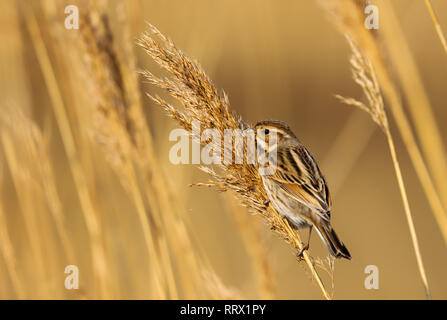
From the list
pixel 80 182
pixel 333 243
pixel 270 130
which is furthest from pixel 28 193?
pixel 333 243

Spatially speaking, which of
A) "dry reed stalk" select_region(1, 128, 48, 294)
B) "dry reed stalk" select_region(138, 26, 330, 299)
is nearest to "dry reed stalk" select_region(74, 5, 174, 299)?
"dry reed stalk" select_region(138, 26, 330, 299)

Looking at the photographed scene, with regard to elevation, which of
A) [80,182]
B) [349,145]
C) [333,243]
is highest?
[349,145]

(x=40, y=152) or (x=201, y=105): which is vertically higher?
(x=40, y=152)

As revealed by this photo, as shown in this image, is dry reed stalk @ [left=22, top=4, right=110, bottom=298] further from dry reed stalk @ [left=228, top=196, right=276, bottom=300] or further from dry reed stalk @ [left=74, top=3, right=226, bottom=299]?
dry reed stalk @ [left=228, top=196, right=276, bottom=300]

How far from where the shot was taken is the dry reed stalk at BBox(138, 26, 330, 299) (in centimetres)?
166

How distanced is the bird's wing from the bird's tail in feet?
0.17

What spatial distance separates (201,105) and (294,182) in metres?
0.64

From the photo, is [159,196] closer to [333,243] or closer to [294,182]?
[294,182]

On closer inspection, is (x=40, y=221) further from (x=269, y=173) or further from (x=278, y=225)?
(x=278, y=225)

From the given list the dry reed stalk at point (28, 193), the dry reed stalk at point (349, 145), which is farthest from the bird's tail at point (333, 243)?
the dry reed stalk at point (28, 193)

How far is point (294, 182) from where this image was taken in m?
2.16
